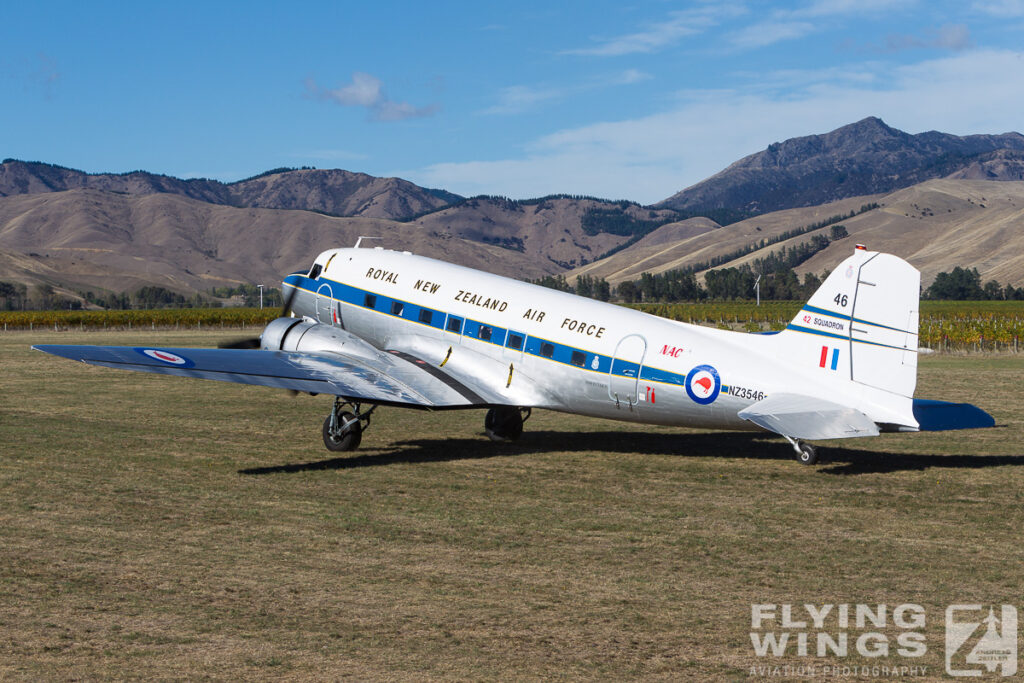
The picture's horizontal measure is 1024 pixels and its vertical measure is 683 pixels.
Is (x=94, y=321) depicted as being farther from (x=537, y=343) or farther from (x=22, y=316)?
(x=537, y=343)

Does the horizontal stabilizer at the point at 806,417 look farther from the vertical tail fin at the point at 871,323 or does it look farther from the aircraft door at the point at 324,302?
the aircraft door at the point at 324,302

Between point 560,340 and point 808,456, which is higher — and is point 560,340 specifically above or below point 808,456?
above

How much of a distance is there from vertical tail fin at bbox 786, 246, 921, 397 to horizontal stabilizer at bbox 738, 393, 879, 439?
85 centimetres

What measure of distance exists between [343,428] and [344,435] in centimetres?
21

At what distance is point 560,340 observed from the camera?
21.2m

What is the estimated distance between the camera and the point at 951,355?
61125 mm

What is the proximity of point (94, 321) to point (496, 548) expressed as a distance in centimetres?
11074

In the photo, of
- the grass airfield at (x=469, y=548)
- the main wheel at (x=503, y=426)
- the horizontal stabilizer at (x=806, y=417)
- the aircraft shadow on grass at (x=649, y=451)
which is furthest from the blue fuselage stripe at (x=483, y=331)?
the aircraft shadow on grass at (x=649, y=451)

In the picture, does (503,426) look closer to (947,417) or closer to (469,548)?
(947,417)

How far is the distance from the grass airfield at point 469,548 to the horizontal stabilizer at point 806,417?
1.19 m

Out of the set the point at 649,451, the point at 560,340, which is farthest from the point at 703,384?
the point at 649,451

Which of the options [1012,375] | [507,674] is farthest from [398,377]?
[1012,375]

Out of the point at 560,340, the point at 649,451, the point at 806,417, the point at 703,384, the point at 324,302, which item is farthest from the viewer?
the point at 324,302

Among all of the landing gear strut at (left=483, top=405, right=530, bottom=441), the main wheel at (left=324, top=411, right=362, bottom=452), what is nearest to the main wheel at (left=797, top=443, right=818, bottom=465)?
the landing gear strut at (left=483, top=405, right=530, bottom=441)
